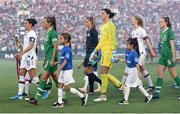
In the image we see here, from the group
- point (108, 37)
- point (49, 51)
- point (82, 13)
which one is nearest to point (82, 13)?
point (82, 13)

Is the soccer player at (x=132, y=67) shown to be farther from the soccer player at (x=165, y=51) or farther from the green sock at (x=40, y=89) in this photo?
the green sock at (x=40, y=89)

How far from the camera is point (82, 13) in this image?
51750 mm

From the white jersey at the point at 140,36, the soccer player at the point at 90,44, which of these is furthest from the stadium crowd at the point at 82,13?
the white jersey at the point at 140,36

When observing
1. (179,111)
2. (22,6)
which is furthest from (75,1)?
(179,111)

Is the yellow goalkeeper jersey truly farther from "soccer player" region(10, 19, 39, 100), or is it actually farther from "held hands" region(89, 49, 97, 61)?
"soccer player" region(10, 19, 39, 100)

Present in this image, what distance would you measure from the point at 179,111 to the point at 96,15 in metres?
43.2

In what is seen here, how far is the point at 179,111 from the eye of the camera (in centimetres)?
821

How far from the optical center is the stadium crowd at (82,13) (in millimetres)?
48500

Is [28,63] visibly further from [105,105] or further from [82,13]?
[82,13]

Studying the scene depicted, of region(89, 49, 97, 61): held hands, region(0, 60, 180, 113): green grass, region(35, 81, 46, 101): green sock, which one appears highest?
region(89, 49, 97, 61): held hands

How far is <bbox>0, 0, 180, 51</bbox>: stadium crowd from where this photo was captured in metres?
48.5

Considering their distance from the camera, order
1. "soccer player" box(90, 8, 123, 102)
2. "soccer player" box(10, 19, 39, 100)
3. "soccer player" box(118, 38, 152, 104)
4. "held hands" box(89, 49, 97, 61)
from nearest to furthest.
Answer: "soccer player" box(118, 38, 152, 104), "soccer player" box(90, 8, 123, 102), "soccer player" box(10, 19, 39, 100), "held hands" box(89, 49, 97, 61)

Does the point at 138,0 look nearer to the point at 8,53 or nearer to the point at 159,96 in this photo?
the point at 8,53

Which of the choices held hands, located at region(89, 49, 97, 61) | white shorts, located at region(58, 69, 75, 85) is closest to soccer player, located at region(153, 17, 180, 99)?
held hands, located at region(89, 49, 97, 61)
